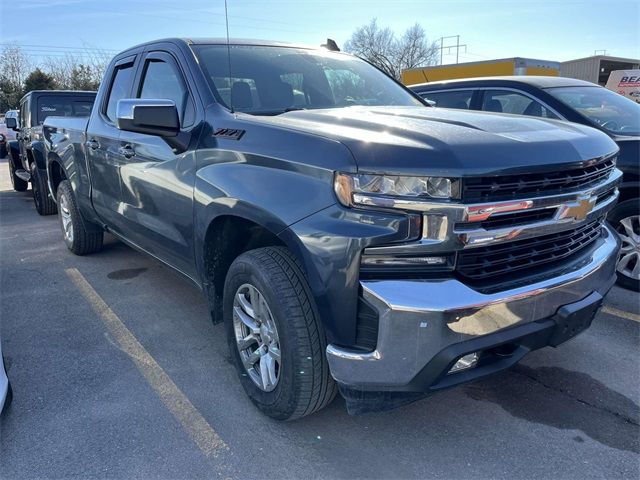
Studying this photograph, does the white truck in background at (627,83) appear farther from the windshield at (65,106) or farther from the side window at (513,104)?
the windshield at (65,106)

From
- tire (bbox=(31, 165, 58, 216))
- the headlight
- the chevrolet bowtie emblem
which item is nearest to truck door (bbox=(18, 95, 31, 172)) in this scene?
tire (bbox=(31, 165, 58, 216))

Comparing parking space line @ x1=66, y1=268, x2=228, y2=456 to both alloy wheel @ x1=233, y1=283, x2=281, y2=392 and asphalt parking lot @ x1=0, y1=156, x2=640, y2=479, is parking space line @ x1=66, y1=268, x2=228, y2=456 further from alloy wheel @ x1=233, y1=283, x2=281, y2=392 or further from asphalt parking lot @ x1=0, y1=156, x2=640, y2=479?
alloy wheel @ x1=233, y1=283, x2=281, y2=392

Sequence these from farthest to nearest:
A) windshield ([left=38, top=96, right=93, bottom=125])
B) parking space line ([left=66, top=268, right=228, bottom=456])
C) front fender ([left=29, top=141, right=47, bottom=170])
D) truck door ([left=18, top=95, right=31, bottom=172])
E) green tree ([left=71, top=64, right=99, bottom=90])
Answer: green tree ([left=71, top=64, right=99, bottom=90]) → windshield ([left=38, top=96, right=93, bottom=125]) → truck door ([left=18, top=95, right=31, bottom=172]) → front fender ([left=29, top=141, right=47, bottom=170]) → parking space line ([left=66, top=268, right=228, bottom=456])

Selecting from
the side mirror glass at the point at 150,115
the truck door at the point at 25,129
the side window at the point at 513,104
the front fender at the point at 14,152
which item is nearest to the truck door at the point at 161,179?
the side mirror glass at the point at 150,115

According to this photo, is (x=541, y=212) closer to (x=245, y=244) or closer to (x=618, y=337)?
(x=245, y=244)

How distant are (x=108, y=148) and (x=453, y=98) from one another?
3695 millimetres

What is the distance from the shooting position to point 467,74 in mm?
16484

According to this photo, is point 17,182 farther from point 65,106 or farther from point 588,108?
point 588,108

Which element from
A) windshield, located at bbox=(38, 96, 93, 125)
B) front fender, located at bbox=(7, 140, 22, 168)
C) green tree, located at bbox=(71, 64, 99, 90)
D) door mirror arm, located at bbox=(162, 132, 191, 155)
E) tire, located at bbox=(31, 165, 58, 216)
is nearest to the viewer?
door mirror arm, located at bbox=(162, 132, 191, 155)

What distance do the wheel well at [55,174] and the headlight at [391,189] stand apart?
480 centimetres

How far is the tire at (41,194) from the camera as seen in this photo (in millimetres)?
7984

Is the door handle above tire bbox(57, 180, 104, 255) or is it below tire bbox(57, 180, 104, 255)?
above

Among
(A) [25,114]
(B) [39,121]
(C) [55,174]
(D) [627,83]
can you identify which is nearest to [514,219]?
(C) [55,174]

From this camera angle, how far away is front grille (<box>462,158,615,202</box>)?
2.08 meters
